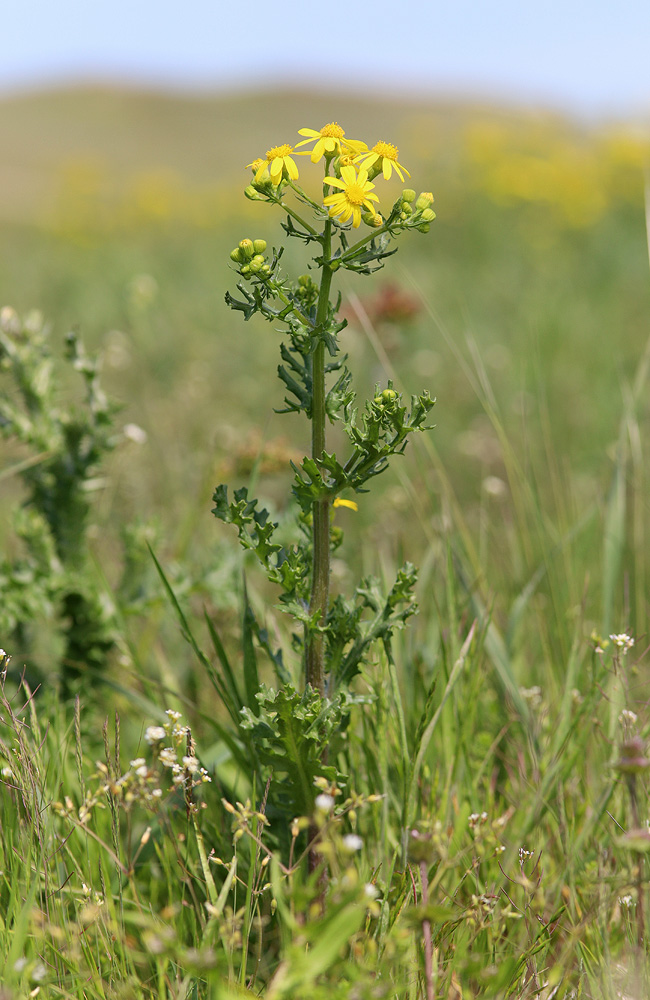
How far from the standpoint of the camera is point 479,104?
49.1 metres

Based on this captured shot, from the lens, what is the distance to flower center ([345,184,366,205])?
117 centimetres

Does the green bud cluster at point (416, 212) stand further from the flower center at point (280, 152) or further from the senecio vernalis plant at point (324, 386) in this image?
the flower center at point (280, 152)

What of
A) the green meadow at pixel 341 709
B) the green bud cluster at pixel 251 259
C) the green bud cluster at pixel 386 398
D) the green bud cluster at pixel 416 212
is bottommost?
the green meadow at pixel 341 709

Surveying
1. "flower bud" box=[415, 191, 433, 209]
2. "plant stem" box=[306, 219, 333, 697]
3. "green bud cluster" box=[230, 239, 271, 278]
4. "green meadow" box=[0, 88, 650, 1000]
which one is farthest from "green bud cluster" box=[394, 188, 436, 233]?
"green meadow" box=[0, 88, 650, 1000]

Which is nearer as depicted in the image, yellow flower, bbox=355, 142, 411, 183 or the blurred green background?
yellow flower, bbox=355, 142, 411, 183

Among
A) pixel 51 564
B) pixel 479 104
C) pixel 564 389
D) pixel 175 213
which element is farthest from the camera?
pixel 479 104

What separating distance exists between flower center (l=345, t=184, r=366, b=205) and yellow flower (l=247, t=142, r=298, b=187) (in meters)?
0.09

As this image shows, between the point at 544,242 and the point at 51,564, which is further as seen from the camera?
the point at 544,242

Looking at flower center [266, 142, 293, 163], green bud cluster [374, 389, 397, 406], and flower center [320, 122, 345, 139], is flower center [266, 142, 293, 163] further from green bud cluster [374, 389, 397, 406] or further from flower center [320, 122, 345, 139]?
green bud cluster [374, 389, 397, 406]

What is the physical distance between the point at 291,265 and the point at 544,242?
3.44m

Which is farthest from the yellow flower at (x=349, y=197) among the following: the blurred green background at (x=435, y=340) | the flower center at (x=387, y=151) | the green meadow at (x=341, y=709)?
the blurred green background at (x=435, y=340)

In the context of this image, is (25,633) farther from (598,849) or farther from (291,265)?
(291,265)

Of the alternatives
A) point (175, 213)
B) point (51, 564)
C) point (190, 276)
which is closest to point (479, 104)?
point (175, 213)

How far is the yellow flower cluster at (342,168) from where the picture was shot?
117 centimetres
